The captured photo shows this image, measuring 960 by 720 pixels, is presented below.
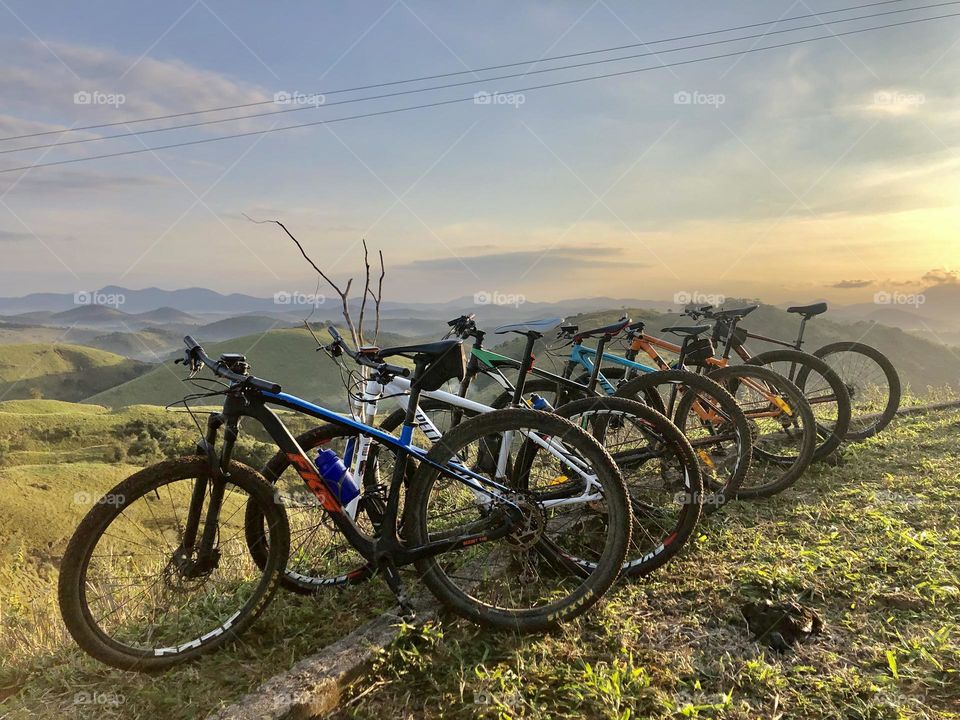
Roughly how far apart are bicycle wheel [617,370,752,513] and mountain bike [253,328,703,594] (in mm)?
492

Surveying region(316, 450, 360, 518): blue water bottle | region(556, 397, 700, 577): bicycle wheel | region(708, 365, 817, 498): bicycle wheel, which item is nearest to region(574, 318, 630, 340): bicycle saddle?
region(556, 397, 700, 577): bicycle wheel

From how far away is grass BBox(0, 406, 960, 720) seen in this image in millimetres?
2451

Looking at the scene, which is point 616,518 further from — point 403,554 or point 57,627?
point 57,627

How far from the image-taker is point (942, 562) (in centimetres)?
343

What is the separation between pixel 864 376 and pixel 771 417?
2548 millimetres

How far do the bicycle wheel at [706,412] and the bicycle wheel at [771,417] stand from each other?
11.6 inches

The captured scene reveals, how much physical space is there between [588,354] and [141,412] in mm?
57147

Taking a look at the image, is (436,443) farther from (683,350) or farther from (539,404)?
(683,350)

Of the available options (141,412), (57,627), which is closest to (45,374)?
(141,412)

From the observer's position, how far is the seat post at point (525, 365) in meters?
3.52

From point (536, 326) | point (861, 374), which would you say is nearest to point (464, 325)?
point (536, 326)

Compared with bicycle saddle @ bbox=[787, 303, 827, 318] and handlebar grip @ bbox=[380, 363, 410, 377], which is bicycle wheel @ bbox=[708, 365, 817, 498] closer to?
bicycle saddle @ bbox=[787, 303, 827, 318]

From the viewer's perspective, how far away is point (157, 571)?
2895mm

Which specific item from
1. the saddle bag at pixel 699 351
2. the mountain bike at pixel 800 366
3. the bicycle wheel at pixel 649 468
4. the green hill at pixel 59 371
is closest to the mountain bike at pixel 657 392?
the bicycle wheel at pixel 649 468
